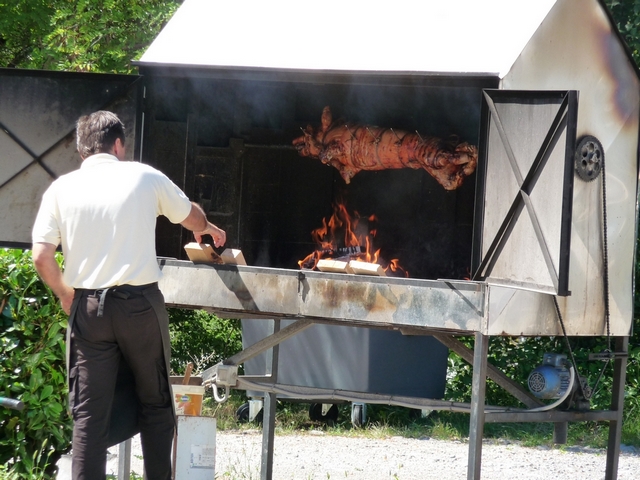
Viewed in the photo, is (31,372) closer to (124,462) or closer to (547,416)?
(124,462)

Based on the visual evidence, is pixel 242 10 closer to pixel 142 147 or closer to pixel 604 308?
pixel 142 147

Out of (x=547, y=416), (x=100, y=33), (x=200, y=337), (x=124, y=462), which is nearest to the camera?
(x=547, y=416)

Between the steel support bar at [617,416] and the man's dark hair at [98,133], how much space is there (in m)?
2.74

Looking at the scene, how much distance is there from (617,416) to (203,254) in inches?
88.7

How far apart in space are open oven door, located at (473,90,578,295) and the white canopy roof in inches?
10.5

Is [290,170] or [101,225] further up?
[290,170]

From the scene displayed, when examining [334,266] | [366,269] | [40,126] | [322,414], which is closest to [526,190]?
[366,269]

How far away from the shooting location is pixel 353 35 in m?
4.62

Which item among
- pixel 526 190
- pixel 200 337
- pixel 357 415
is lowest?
pixel 357 415

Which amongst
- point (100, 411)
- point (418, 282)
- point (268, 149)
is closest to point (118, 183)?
point (100, 411)

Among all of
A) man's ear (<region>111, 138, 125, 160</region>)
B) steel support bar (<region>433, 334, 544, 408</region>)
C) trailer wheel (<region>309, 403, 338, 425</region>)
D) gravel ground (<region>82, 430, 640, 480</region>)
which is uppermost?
man's ear (<region>111, 138, 125, 160</region>)

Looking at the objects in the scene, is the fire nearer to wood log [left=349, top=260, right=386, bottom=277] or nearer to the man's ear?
wood log [left=349, top=260, right=386, bottom=277]

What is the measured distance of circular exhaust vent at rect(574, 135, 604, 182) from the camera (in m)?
4.19

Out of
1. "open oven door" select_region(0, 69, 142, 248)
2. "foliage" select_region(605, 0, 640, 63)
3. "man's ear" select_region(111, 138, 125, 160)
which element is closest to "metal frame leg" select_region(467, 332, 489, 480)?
"man's ear" select_region(111, 138, 125, 160)
